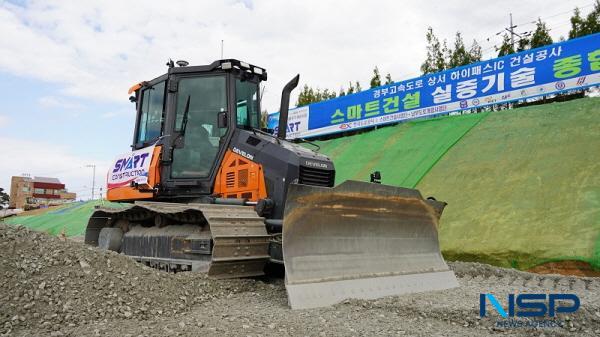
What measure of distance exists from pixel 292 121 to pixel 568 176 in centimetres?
1217

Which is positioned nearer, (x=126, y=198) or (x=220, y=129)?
(x=220, y=129)

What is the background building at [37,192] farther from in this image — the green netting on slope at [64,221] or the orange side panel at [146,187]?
the orange side panel at [146,187]

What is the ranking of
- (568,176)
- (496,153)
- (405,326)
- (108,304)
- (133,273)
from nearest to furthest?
(405,326) → (108,304) → (133,273) → (568,176) → (496,153)

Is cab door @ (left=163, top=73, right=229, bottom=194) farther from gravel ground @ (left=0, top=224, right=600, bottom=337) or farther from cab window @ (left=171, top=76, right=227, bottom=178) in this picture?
gravel ground @ (left=0, top=224, right=600, bottom=337)

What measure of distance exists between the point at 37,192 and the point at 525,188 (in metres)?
46.5

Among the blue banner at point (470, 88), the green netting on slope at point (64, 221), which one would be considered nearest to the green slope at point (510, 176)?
the blue banner at point (470, 88)

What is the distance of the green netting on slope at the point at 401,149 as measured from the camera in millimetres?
13180

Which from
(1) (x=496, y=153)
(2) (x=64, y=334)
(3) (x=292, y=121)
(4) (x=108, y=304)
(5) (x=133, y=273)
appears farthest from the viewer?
(3) (x=292, y=121)

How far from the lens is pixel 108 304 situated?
153 inches

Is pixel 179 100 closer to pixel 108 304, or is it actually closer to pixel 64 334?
pixel 108 304

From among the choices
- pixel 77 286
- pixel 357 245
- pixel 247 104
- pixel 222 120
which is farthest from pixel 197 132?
pixel 77 286

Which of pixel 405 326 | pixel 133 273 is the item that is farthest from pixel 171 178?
pixel 405 326

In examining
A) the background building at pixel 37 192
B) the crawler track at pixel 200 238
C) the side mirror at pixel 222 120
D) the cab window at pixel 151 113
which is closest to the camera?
the crawler track at pixel 200 238

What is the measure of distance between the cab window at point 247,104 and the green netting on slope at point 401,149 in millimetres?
6683
